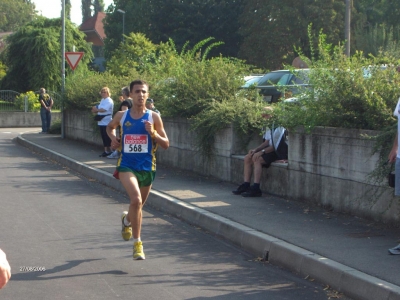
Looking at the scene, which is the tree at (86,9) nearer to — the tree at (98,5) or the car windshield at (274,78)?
the tree at (98,5)

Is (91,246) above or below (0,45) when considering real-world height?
below

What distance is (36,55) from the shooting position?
149ft

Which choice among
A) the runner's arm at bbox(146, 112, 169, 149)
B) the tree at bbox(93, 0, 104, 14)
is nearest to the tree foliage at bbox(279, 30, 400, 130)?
the runner's arm at bbox(146, 112, 169, 149)

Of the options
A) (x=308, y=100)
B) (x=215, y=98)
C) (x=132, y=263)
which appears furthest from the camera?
(x=215, y=98)

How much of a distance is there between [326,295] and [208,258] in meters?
1.76

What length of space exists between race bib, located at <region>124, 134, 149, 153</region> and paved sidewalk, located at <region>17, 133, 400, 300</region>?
5.39 ft

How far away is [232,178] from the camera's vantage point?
41.7 feet

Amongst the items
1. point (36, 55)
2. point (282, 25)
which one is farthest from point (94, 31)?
point (36, 55)

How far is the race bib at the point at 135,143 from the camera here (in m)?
7.67

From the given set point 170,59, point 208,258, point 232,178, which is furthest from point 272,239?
point 170,59

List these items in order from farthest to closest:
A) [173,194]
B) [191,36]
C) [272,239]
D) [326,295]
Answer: [191,36]
[173,194]
[272,239]
[326,295]

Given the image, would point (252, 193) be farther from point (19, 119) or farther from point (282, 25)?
point (282, 25)

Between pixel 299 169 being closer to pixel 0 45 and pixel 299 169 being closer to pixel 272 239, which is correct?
pixel 272 239
